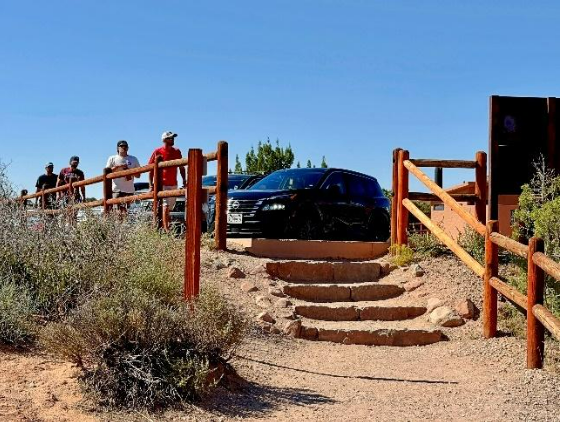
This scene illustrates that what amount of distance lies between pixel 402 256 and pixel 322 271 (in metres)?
1.37

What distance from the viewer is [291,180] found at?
14109 millimetres

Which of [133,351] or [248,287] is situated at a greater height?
[248,287]

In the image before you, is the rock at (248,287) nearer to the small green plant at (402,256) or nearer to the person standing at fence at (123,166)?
the small green plant at (402,256)

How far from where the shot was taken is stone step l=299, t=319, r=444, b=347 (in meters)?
9.90

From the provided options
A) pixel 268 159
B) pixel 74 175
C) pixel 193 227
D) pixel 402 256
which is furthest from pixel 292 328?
pixel 268 159

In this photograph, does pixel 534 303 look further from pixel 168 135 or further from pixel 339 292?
pixel 168 135

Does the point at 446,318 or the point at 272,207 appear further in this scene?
the point at 272,207

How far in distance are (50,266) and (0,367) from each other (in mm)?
1861

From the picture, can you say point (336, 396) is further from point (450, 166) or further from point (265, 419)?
point (450, 166)

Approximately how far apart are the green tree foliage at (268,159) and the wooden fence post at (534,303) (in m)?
31.9

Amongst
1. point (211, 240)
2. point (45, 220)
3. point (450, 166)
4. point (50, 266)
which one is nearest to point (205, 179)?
point (211, 240)

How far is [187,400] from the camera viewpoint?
6691 millimetres

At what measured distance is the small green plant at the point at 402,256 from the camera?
12.5 metres

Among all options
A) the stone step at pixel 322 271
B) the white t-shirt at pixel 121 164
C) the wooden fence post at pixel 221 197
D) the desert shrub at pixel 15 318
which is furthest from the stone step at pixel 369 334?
the white t-shirt at pixel 121 164
